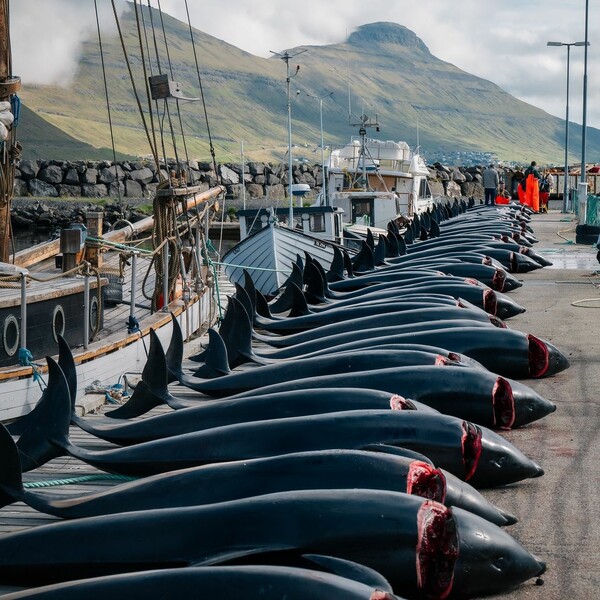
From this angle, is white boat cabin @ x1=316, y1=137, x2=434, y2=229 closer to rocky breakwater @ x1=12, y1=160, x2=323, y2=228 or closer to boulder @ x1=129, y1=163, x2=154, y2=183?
rocky breakwater @ x1=12, y1=160, x2=323, y2=228

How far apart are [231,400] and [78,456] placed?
1.12 meters

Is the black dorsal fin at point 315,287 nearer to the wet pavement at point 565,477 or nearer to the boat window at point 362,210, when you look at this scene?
the wet pavement at point 565,477

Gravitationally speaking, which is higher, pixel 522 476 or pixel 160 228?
pixel 160 228

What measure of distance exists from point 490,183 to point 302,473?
3615cm

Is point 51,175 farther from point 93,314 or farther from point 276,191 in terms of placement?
point 93,314

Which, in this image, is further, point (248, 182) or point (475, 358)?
point (248, 182)

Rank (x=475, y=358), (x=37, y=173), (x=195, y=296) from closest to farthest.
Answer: (x=475, y=358) < (x=195, y=296) < (x=37, y=173)

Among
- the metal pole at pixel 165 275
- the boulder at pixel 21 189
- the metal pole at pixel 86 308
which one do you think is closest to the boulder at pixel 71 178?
the boulder at pixel 21 189

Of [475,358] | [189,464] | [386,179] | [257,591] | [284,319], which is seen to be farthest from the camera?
[386,179]

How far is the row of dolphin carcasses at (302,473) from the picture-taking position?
471 cm

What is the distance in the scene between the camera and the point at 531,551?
551 centimetres

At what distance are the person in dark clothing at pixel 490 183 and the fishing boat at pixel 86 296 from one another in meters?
22.8

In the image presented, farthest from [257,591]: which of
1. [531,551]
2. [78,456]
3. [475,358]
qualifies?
[475,358]

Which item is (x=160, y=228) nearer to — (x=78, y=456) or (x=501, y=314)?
(x=501, y=314)
